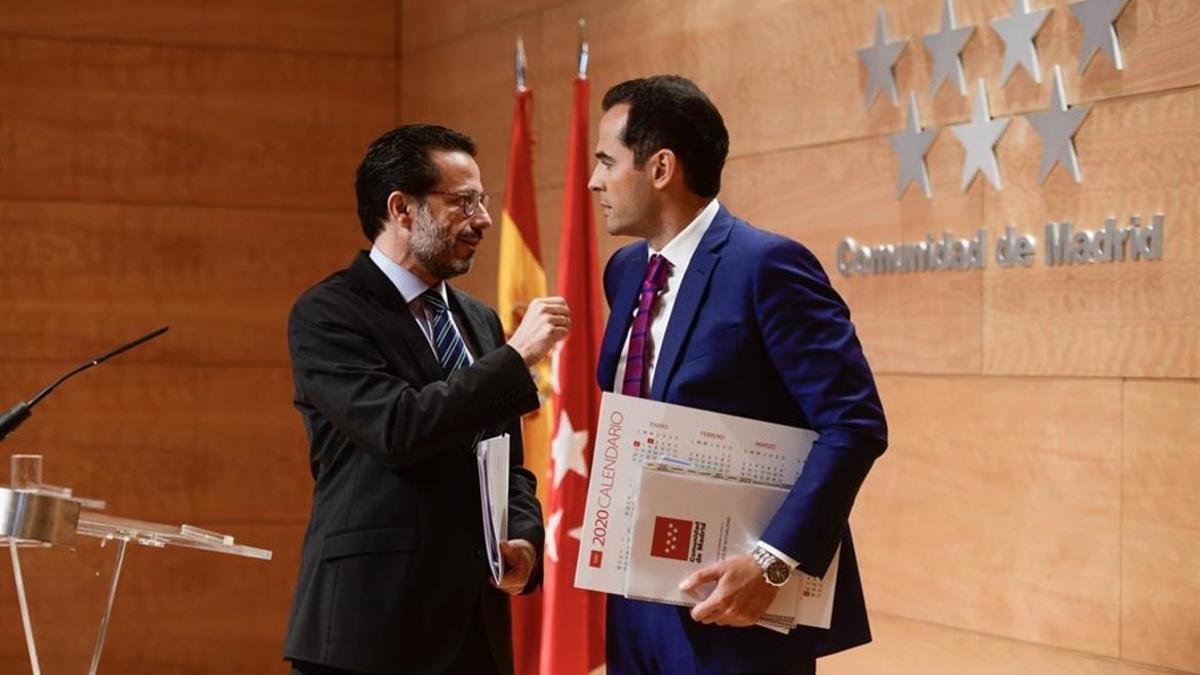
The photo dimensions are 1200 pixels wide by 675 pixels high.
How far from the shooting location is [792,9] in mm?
4676

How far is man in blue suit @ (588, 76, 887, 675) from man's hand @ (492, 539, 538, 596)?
0.19m

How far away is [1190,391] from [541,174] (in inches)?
116

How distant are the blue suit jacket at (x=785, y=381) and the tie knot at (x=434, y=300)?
536 millimetres

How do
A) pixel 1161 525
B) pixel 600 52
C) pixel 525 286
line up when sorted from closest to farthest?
pixel 1161 525, pixel 525 286, pixel 600 52

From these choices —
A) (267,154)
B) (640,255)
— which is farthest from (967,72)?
(267,154)

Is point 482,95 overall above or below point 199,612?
above

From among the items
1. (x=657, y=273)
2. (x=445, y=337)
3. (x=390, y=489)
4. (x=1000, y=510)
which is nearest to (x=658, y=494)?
(x=657, y=273)

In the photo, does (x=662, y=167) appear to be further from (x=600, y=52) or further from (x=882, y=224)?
(x=600, y=52)

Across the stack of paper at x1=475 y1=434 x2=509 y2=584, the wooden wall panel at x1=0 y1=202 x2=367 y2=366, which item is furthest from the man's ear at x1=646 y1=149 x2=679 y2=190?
the wooden wall panel at x1=0 y1=202 x2=367 y2=366

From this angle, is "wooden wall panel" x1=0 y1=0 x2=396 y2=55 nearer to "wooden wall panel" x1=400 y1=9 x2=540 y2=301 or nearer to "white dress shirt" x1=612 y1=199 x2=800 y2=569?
"wooden wall panel" x1=400 y1=9 x2=540 y2=301

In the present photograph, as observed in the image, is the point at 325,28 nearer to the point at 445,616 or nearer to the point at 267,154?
the point at 267,154

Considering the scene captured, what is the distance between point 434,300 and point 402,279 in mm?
79

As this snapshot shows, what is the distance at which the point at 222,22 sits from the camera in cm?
648

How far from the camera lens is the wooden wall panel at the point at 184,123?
6.25 metres
